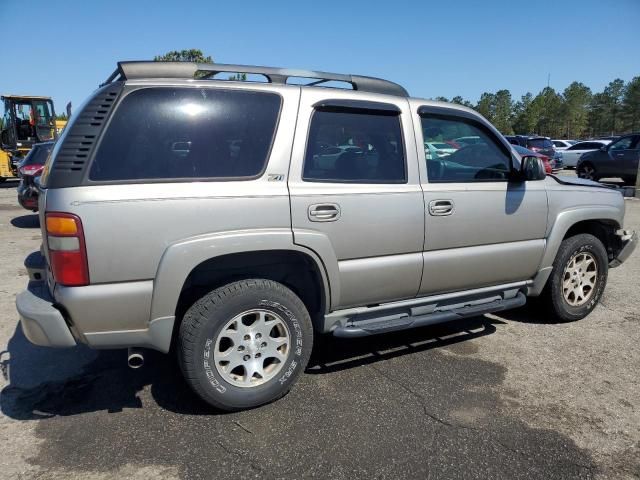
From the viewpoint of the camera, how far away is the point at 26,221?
34.4 ft

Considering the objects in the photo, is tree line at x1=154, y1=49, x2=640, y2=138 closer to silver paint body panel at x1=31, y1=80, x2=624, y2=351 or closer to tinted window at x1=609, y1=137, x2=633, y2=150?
tinted window at x1=609, y1=137, x2=633, y2=150

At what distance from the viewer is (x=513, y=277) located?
4.00 meters

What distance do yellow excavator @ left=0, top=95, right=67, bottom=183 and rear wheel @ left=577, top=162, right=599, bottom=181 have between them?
2001 cm

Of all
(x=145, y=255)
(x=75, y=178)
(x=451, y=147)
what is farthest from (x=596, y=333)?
(x=75, y=178)

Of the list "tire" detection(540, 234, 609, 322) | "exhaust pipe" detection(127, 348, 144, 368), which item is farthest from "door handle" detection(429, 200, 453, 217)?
"exhaust pipe" detection(127, 348, 144, 368)

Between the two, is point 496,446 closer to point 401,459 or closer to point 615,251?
point 401,459

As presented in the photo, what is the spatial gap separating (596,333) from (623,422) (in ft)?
4.93

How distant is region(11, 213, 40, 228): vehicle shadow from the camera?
998 cm

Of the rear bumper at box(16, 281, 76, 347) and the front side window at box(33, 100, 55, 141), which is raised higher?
the front side window at box(33, 100, 55, 141)

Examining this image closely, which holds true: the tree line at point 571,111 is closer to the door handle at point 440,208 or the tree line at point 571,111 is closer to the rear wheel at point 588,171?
the rear wheel at point 588,171

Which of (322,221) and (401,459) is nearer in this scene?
(401,459)

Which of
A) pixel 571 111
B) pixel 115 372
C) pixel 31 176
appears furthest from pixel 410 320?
pixel 571 111

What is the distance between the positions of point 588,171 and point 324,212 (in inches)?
634

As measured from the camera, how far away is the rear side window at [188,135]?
2660 mm
